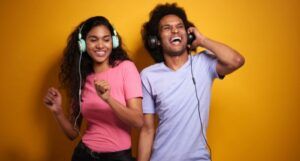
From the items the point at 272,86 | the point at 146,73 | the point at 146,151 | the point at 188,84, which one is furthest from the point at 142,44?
the point at 272,86

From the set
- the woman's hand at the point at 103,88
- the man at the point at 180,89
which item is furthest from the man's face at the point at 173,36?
the woman's hand at the point at 103,88

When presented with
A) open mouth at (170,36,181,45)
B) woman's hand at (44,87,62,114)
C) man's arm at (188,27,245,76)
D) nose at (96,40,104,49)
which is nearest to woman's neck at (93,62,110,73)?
nose at (96,40,104,49)

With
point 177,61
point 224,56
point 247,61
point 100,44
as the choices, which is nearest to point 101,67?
point 100,44

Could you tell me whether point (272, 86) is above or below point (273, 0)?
below

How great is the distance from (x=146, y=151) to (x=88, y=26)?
0.68 metres

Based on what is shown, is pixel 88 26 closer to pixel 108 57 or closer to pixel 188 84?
pixel 108 57

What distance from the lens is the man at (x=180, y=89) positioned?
4.62ft

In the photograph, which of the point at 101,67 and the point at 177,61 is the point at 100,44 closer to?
the point at 101,67

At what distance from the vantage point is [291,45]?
5.96 ft

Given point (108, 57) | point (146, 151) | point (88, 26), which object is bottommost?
point (146, 151)

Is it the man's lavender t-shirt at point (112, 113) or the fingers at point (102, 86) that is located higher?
the fingers at point (102, 86)

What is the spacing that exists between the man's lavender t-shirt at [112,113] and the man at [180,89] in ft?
0.47

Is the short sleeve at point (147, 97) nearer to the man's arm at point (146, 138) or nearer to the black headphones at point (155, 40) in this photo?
the man's arm at point (146, 138)

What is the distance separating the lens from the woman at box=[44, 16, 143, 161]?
1.37 metres
